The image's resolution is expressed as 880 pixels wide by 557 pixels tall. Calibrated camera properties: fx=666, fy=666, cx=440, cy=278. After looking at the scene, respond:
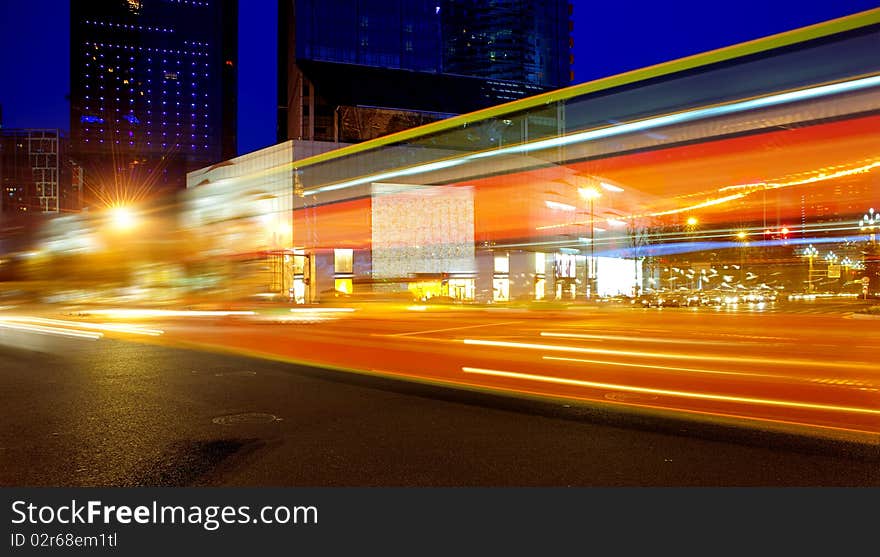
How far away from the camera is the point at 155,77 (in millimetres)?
140125

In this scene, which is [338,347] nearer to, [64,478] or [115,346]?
[115,346]

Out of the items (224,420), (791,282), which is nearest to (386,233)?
(791,282)

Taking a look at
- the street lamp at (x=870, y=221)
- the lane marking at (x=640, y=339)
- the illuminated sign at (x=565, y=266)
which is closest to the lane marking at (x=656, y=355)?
the lane marking at (x=640, y=339)

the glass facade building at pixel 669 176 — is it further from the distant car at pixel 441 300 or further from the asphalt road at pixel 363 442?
the distant car at pixel 441 300

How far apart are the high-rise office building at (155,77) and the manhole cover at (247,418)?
130142 millimetres

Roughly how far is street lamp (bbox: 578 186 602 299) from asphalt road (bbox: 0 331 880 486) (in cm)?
624

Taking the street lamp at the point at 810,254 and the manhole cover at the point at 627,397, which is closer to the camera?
the manhole cover at the point at 627,397

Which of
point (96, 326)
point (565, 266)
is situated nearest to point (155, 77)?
point (565, 266)

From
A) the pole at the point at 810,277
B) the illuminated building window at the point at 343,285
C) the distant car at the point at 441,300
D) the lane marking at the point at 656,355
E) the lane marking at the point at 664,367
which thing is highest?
the pole at the point at 810,277

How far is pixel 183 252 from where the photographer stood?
15742 mm

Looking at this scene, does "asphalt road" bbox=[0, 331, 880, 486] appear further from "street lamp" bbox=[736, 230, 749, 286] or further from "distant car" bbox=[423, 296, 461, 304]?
"distant car" bbox=[423, 296, 461, 304]

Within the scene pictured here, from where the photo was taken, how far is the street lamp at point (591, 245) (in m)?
13.8

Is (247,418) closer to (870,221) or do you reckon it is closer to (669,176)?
(669,176)

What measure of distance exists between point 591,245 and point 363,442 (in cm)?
1818
